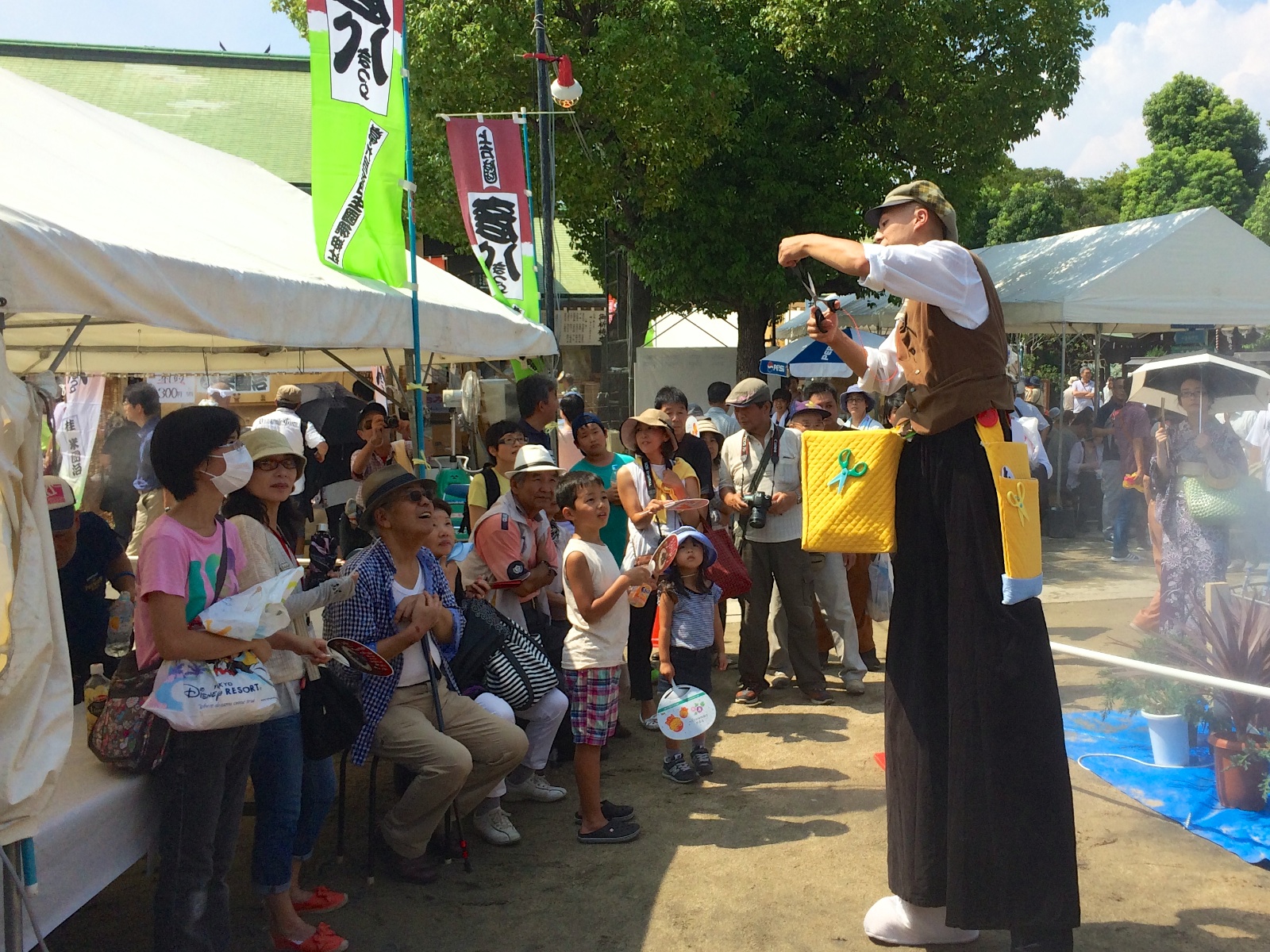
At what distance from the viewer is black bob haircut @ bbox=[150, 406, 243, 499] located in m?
3.08

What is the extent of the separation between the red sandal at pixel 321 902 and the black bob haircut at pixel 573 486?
1828mm

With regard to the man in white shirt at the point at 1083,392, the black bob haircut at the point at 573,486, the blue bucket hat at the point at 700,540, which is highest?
the man in white shirt at the point at 1083,392

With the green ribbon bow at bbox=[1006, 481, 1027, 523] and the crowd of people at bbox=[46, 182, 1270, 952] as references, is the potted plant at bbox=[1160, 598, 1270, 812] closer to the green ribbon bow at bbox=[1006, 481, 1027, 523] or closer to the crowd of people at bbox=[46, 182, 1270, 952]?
the crowd of people at bbox=[46, 182, 1270, 952]

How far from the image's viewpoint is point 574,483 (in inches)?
183

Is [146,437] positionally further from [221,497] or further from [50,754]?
[50,754]

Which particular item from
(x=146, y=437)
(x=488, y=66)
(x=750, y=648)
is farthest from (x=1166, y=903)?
(x=488, y=66)

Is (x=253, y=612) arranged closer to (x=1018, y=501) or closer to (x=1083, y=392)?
(x=1018, y=501)

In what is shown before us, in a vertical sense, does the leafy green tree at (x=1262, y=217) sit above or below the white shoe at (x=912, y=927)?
above

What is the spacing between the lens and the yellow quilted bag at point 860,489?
3256 millimetres

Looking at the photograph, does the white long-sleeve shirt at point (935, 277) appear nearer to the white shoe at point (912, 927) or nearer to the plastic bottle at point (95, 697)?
the white shoe at point (912, 927)

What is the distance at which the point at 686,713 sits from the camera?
494 cm

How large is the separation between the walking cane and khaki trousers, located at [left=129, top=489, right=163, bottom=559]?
3.60 m

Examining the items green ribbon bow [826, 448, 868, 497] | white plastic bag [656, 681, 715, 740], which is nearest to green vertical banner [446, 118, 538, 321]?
white plastic bag [656, 681, 715, 740]

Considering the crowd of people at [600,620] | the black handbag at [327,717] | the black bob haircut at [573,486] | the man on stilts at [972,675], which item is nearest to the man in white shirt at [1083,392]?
the crowd of people at [600,620]
